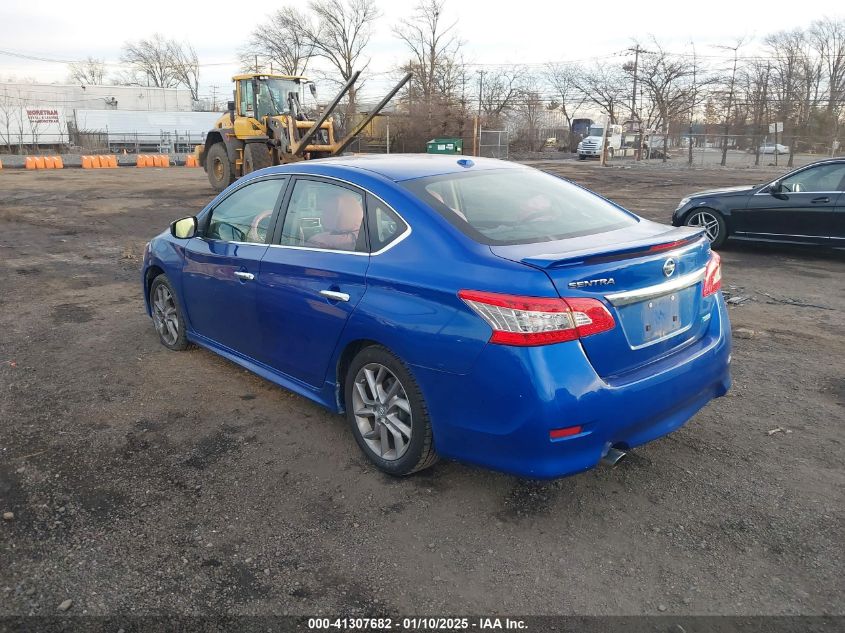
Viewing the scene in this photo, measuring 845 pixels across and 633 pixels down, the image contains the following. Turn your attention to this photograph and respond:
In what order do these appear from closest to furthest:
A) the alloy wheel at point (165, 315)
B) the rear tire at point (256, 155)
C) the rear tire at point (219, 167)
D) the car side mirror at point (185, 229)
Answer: the car side mirror at point (185, 229) < the alloy wheel at point (165, 315) < the rear tire at point (256, 155) < the rear tire at point (219, 167)

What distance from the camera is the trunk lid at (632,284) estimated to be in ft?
9.56

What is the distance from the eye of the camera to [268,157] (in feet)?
61.9

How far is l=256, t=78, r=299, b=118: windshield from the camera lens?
1944 centimetres

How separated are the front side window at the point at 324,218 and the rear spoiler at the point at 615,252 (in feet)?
3.49

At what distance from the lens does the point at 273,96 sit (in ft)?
64.3

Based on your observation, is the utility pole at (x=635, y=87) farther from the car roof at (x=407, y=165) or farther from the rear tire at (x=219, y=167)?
the car roof at (x=407, y=165)

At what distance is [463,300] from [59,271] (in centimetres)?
789

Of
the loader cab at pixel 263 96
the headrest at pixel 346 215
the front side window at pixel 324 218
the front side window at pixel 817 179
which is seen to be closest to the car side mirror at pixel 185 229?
the front side window at pixel 324 218

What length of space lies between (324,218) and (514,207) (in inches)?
43.3

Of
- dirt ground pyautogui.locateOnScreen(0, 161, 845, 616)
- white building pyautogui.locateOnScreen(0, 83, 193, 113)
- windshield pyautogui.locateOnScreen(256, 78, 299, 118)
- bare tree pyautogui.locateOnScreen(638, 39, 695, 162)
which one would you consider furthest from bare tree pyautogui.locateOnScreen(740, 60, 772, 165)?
white building pyautogui.locateOnScreen(0, 83, 193, 113)

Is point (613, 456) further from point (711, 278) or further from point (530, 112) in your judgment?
point (530, 112)

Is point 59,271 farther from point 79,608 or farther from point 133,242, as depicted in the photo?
point 79,608

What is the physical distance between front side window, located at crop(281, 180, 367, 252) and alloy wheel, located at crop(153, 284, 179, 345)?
1.84 meters

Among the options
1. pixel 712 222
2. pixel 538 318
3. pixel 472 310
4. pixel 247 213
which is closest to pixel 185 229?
pixel 247 213
